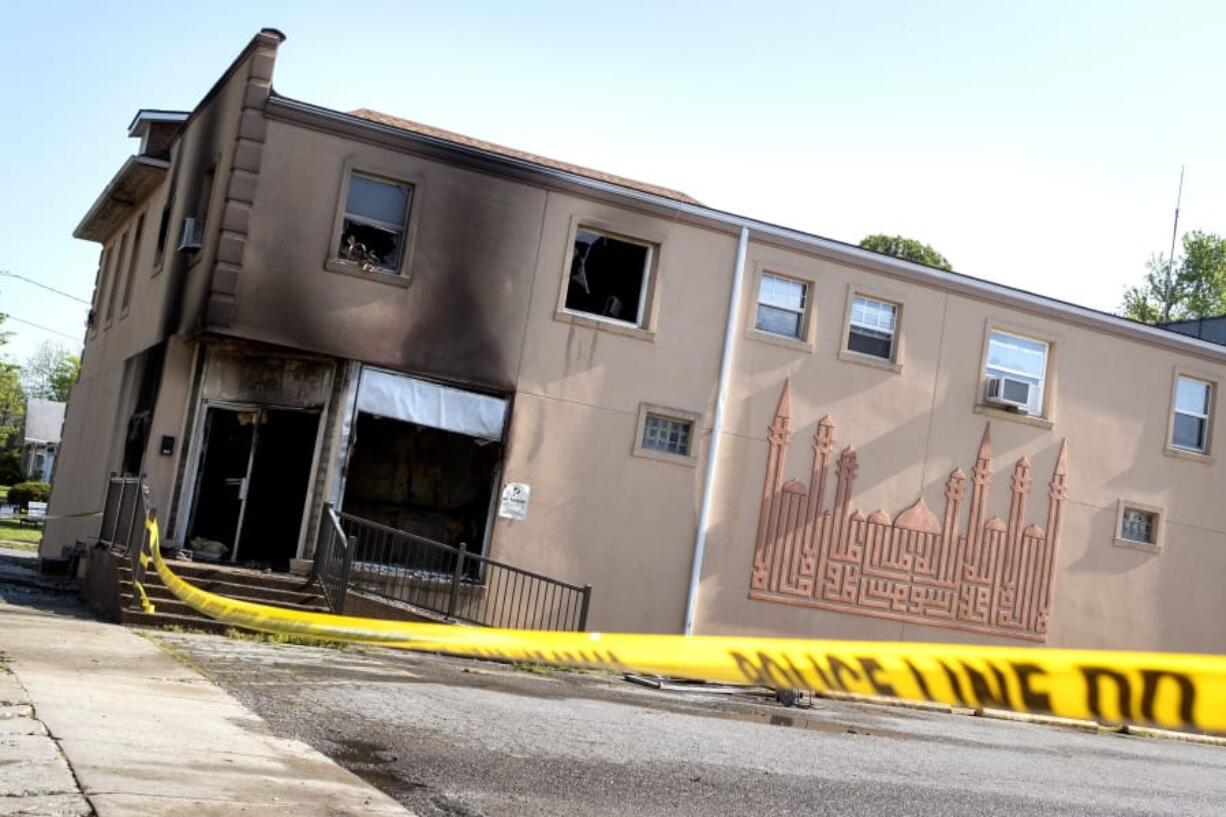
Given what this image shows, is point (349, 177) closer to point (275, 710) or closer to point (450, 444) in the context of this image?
point (450, 444)

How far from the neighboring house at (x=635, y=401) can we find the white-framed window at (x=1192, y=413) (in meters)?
0.07

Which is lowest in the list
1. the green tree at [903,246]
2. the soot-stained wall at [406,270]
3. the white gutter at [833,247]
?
the soot-stained wall at [406,270]

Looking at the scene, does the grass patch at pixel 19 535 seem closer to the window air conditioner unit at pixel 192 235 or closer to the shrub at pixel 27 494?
the shrub at pixel 27 494

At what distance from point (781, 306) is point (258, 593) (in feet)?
31.7

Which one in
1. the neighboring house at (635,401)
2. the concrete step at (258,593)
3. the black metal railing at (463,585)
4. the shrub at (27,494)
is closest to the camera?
the concrete step at (258,593)

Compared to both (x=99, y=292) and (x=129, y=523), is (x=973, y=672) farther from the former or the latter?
(x=99, y=292)

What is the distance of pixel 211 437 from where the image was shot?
21.4m

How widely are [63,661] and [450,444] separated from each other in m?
11.9

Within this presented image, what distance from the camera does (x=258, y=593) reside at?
1870 cm

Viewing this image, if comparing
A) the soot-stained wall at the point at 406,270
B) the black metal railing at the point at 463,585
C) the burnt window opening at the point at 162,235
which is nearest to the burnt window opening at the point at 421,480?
the black metal railing at the point at 463,585

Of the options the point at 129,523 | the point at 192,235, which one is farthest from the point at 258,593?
the point at 192,235

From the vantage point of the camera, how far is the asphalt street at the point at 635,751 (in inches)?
324

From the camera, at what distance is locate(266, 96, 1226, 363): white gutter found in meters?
21.0

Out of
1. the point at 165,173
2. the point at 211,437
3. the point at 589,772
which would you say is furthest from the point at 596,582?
the point at 589,772
